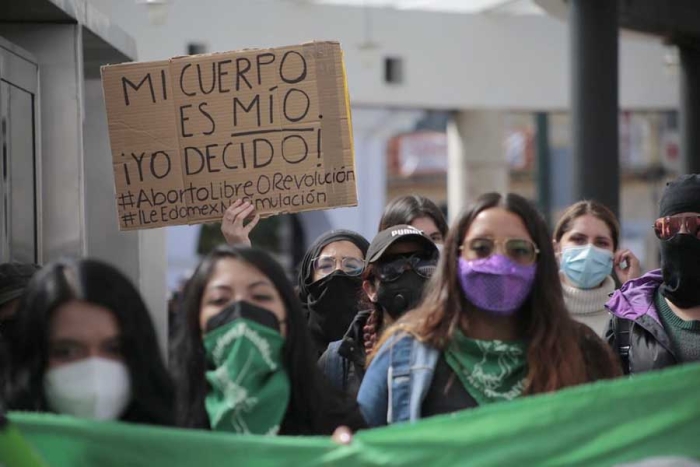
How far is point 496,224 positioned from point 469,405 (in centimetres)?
53

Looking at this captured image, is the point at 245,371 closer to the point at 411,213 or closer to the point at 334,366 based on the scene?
the point at 334,366

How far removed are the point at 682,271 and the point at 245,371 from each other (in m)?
1.97

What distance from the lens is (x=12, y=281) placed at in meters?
4.72

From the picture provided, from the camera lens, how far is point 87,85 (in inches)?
344

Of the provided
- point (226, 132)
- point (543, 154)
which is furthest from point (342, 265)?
point (543, 154)

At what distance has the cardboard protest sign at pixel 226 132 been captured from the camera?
5.77 metres

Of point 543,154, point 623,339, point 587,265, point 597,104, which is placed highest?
point 543,154

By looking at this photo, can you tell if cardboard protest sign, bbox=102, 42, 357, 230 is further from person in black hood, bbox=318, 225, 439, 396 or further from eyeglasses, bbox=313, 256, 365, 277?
person in black hood, bbox=318, 225, 439, 396

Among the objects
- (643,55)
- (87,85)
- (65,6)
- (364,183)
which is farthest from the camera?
(364,183)

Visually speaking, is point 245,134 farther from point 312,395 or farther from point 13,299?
point 312,395

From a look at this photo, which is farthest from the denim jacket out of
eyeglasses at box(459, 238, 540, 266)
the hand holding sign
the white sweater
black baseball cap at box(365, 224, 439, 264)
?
the white sweater

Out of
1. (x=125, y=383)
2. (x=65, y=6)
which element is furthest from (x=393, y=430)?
(x=65, y=6)

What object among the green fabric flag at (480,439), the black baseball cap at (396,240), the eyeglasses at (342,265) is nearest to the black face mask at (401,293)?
the black baseball cap at (396,240)

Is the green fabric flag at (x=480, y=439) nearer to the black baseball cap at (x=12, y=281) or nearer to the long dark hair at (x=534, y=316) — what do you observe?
the long dark hair at (x=534, y=316)
